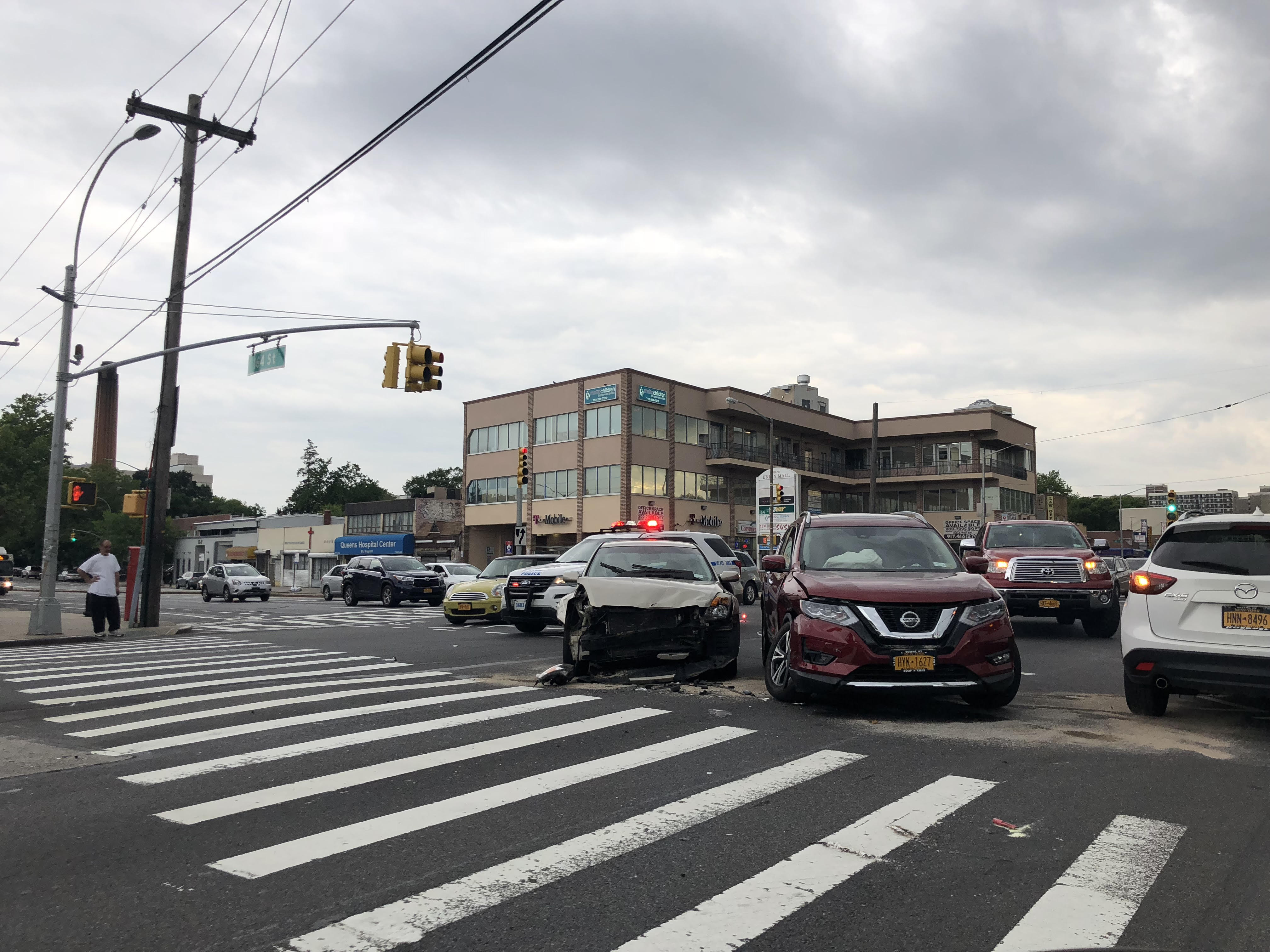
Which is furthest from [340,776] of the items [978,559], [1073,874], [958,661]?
[978,559]

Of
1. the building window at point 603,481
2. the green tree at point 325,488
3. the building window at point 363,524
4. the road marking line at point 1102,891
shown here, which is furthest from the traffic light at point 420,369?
the green tree at point 325,488

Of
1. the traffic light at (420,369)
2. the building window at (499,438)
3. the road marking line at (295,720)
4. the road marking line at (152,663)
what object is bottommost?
the road marking line at (152,663)

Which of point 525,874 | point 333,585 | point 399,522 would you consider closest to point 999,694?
point 525,874

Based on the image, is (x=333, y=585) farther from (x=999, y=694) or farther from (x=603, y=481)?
(x=999, y=694)

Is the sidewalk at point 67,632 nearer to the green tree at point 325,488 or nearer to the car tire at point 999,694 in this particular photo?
the car tire at point 999,694

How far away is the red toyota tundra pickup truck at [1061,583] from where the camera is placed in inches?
592

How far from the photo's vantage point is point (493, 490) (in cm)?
6197

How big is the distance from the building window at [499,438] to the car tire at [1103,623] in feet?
152

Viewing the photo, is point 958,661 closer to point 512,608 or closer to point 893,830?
point 893,830

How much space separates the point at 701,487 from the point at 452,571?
26.7 metres

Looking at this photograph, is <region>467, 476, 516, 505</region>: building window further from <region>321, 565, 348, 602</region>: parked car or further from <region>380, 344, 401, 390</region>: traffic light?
<region>380, 344, 401, 390</region>: traffic light

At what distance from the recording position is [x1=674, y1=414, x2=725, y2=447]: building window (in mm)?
57875

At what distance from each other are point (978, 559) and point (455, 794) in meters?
5.99

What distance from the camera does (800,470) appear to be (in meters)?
67.2
